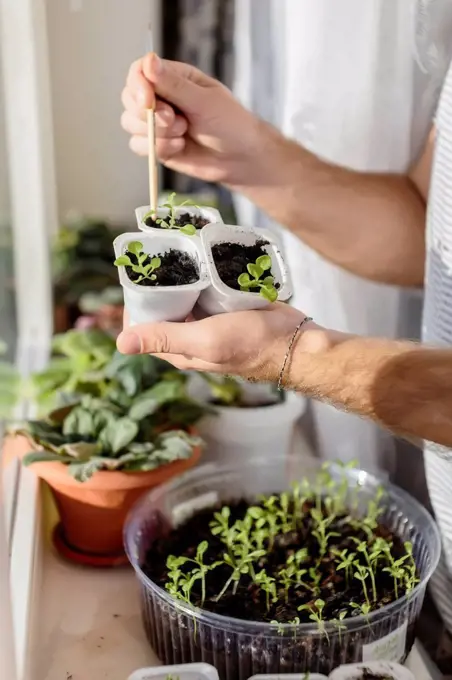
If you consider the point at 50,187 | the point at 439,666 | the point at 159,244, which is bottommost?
the point at 439,666

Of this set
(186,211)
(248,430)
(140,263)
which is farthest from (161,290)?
(248,430)

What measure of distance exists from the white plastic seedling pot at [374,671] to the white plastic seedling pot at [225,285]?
1.19 ft

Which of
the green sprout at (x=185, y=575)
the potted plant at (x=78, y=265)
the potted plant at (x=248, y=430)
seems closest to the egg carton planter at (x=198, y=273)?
the green sprout at (x=185, y=575)

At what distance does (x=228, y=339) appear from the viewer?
0.66m

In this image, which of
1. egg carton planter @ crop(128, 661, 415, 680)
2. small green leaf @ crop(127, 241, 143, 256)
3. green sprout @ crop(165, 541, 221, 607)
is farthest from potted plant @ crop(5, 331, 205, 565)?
small green leaf @ crop(127, 241, 143, 256)

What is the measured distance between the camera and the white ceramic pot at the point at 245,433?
3.81 ft

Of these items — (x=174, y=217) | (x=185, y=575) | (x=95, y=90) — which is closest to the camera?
(x=174, y=217)

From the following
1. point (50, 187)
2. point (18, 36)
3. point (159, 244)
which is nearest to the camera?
point (159, 244)

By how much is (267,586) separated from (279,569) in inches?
1.8

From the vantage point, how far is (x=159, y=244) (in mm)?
676

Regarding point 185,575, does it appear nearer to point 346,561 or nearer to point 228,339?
point 346,561

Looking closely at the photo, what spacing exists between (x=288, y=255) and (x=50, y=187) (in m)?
0.57

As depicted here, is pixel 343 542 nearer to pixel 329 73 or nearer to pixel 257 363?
pixel 257 363

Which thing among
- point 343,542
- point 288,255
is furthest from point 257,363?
point 288,255
